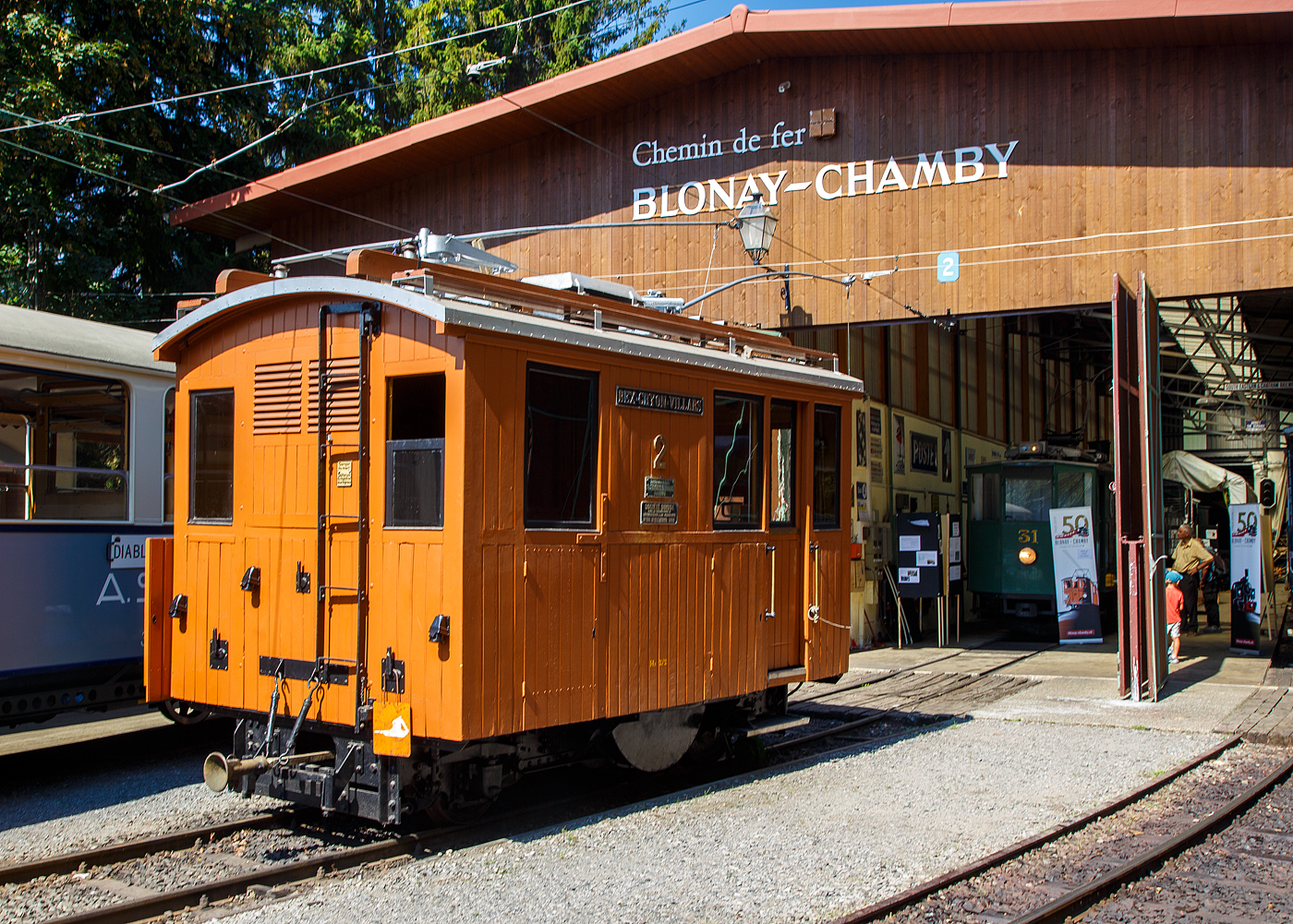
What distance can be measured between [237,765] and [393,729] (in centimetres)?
89

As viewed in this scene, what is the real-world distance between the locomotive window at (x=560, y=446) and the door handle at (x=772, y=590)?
6.35 feet

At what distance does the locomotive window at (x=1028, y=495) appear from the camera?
19.7 meters

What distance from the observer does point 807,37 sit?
1452 centimetres

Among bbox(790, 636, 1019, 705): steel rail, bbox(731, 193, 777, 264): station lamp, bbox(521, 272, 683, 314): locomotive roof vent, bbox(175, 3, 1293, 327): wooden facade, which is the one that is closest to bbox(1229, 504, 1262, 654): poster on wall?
bbox(790, 636, 1019, 705): steel rail

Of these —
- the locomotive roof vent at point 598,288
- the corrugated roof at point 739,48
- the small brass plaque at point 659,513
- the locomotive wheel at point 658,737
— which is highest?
the corrugated roof at point 739,48

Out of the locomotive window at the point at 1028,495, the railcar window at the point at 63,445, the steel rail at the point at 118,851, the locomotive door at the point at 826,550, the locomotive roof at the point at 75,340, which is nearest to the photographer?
the steel rail at the point at 118,851

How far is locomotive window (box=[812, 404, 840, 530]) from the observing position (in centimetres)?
878

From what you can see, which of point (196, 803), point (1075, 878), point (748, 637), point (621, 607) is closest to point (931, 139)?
point (748, 637)

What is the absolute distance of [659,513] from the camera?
23.8ft

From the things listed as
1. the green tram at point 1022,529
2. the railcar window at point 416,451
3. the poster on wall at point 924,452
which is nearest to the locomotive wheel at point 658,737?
the railcar window at point 416,451

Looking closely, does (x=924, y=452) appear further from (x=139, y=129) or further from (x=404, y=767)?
(x=404, y=767)

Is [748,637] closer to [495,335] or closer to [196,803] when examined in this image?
[495,335]

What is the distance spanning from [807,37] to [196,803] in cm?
1169

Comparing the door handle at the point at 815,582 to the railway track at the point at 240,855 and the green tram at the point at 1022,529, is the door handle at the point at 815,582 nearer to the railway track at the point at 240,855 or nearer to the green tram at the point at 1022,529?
the railway track at the point at 240,855
